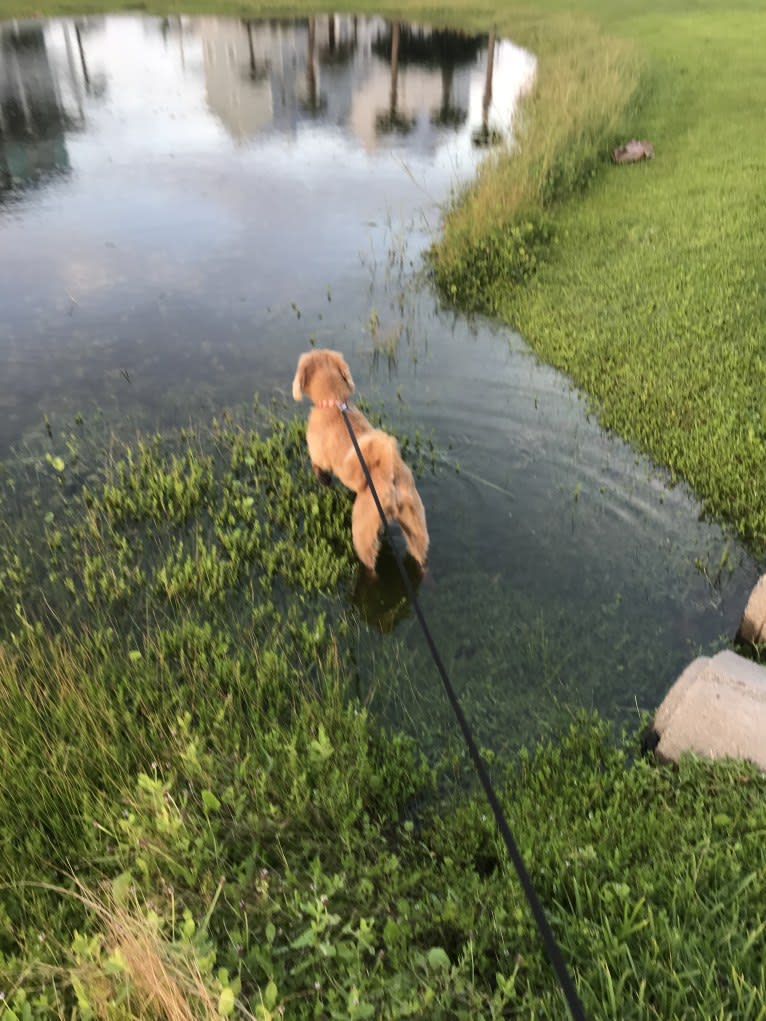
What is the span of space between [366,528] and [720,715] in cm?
231

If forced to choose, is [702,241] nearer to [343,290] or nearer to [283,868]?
[343,290]

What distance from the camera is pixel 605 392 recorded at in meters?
6.86

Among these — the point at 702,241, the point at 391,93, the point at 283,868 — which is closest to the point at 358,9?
the point at 391,93

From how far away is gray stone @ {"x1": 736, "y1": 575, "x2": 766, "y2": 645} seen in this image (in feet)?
13.3

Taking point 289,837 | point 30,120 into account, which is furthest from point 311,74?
point 289,837

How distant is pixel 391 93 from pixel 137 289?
14.2 meters

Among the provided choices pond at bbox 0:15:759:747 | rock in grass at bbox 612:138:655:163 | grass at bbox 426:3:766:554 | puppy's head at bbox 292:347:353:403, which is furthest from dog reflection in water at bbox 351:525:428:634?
rock in grass at bbox 612:138:655:163

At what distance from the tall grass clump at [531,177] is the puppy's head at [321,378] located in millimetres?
4281

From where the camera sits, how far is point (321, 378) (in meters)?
5.15

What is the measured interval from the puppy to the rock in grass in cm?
1080

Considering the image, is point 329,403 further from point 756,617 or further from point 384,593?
point 756,617

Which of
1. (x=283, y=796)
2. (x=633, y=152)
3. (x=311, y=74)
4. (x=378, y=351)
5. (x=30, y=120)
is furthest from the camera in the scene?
(x=311, y=74)

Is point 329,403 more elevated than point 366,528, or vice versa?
point 329,403

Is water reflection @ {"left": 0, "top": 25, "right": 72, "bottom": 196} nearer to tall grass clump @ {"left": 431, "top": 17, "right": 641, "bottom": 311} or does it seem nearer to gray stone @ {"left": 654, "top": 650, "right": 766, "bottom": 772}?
tall grass clump @ {"left": 431, "top": 17, "right": 641, "bottom": 311}
